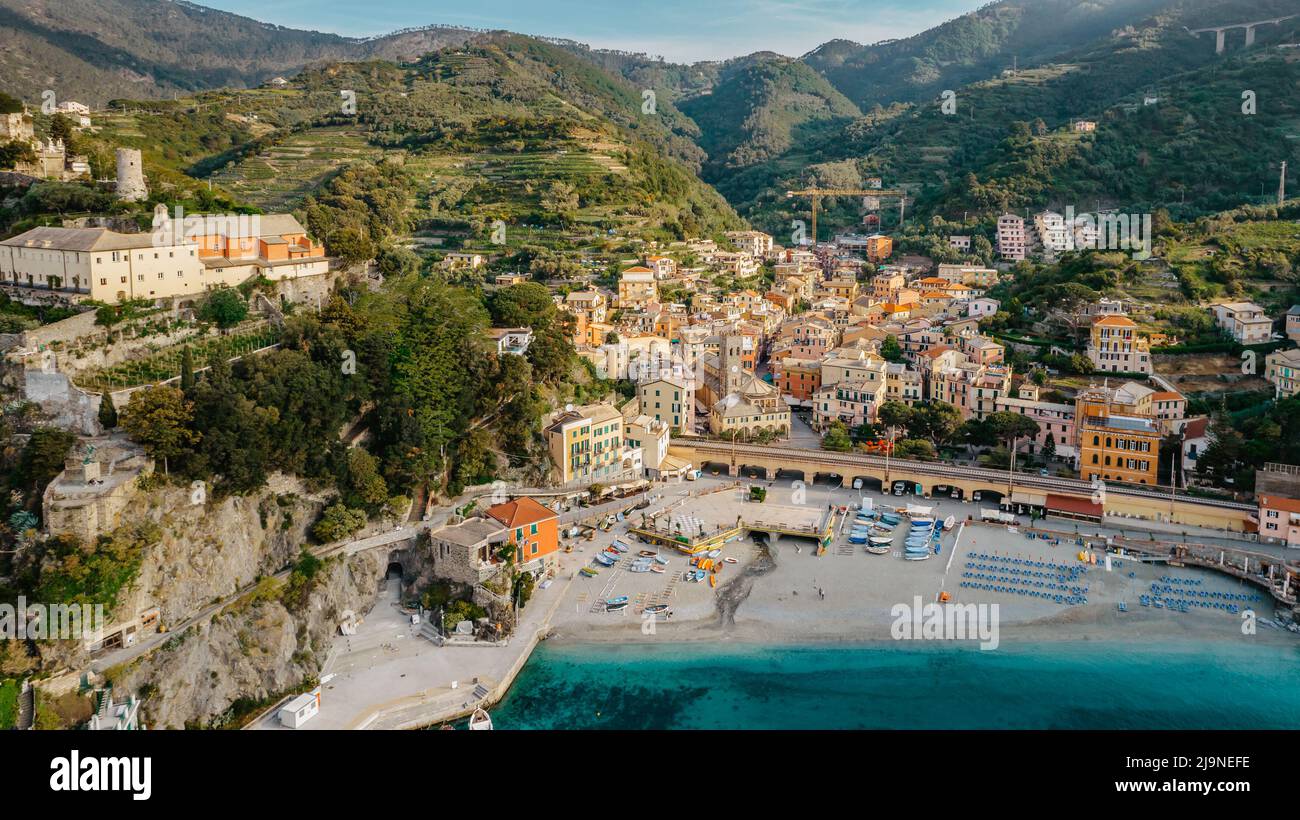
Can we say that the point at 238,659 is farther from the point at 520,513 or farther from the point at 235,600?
the point at 520,513

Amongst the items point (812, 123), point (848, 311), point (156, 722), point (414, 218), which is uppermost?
point (812, 123)

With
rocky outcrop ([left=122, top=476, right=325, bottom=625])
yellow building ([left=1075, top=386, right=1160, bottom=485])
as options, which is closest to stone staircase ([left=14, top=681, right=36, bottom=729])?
rocky outcrop ([left=122, top=476, right=325, bottom=625])

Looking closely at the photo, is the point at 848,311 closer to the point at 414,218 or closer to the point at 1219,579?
the point at 414,218

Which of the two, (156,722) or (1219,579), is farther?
(1219,579)

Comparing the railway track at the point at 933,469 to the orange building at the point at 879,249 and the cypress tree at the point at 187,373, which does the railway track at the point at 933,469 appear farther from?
the orange building at the point at 879,249

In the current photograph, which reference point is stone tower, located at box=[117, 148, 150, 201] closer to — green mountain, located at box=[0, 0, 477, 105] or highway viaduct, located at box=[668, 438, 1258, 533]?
highway viaduct, located at box=[668, 438, 1258, 533]
